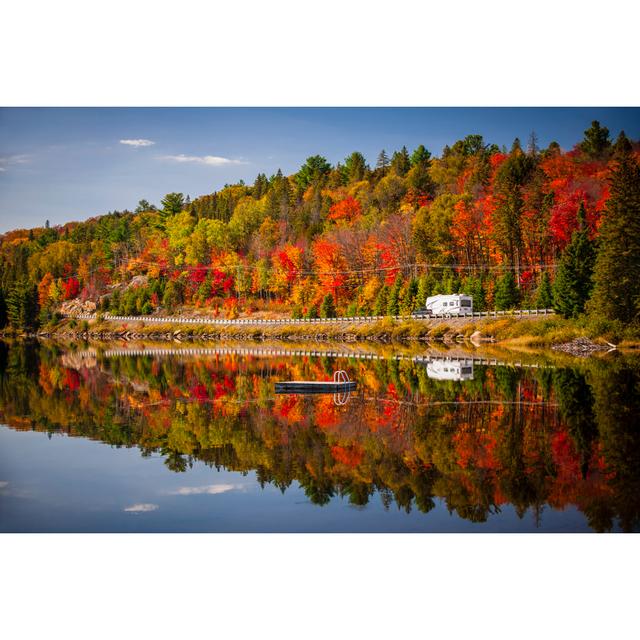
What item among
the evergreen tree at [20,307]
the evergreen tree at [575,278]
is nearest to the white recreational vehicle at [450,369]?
the evergreen tree at [575,278]

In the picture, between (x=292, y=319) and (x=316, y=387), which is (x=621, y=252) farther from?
(x=292, y=319)

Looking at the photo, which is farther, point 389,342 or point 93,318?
point 93,318

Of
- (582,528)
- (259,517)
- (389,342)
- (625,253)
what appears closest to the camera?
(582,528)

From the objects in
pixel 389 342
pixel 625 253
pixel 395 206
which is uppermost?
pixel 395 206

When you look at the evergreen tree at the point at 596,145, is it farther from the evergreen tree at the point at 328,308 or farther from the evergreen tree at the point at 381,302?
the evergreen tree at the point at 328,308

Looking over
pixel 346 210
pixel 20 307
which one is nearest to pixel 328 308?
pixel 346 210

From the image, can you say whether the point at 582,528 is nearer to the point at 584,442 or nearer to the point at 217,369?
the point at 584,442

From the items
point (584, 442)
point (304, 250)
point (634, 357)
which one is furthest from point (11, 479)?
point (304, 250)
